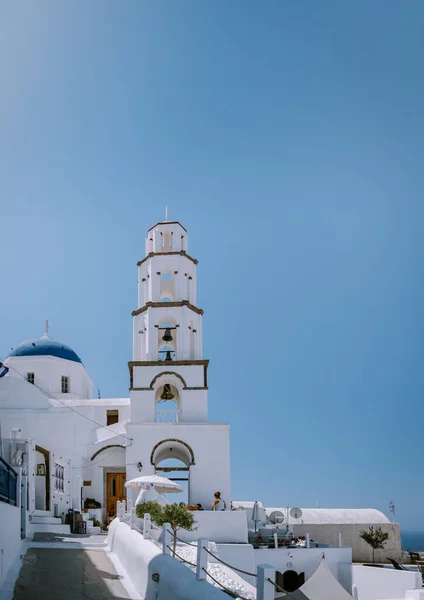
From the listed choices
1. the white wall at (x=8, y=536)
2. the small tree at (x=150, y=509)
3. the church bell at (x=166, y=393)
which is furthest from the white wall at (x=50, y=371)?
the white wall at (x=8, y=536)

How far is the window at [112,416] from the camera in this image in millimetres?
38125

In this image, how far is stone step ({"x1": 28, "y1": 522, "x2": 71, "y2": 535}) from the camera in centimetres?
2462

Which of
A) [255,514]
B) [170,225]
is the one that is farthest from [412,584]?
[170,225]

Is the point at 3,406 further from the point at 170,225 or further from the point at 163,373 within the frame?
the point at 170,225

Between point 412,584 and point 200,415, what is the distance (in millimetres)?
11024

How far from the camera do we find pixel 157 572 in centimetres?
1191

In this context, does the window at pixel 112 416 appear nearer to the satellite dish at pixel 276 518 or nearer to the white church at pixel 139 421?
the white church at pixel 139 421

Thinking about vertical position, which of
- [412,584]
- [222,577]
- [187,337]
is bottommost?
[412,584]

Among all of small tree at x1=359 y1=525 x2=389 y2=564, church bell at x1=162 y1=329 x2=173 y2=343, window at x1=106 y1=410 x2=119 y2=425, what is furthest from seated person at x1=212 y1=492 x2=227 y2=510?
window at x1=106 y1=410 x2=119 y2=425

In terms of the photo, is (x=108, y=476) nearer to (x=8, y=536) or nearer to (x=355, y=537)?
(x=355, y=537)

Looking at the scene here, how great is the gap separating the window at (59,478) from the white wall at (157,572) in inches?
431

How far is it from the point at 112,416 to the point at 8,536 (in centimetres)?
2378

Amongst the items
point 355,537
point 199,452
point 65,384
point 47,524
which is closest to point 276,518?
point 199,452

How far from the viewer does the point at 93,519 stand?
30.3m
